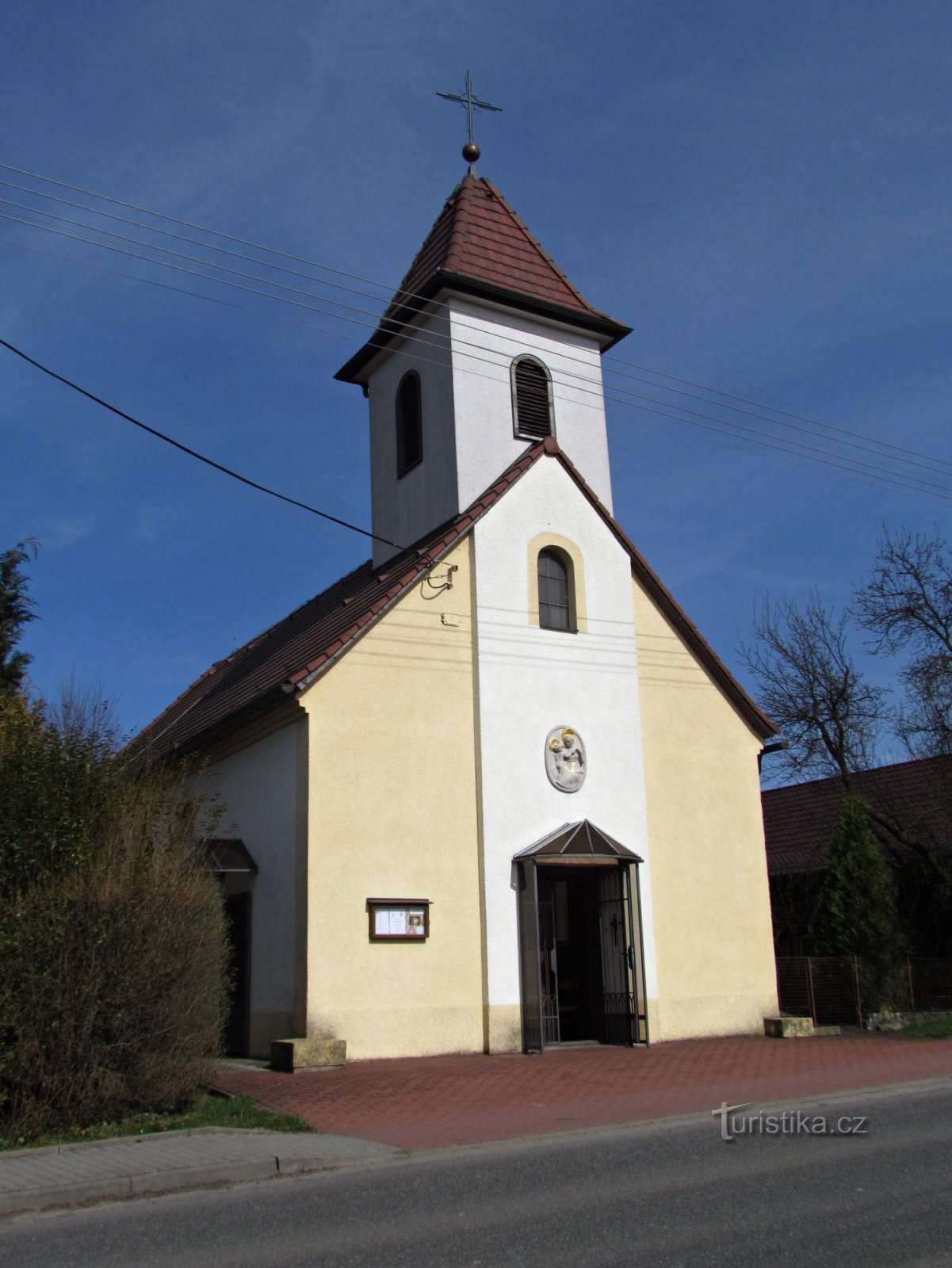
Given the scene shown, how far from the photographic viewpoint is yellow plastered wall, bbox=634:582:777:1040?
1817 cm

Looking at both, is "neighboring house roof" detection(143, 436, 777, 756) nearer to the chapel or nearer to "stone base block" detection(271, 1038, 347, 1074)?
the chapel

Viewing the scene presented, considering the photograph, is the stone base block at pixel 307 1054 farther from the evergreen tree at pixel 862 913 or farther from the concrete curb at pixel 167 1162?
the evergreen tree at pixel 862 913

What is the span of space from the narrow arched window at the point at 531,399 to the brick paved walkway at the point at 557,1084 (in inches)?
401

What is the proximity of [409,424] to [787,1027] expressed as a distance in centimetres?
1205

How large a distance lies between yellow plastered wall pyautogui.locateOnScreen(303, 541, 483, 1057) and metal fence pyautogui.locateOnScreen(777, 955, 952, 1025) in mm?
6893

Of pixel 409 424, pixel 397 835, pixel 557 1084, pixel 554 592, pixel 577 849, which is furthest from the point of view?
pixel 409 424

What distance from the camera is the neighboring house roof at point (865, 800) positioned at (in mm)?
24719

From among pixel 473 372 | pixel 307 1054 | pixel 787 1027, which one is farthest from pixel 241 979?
pixel 473 372

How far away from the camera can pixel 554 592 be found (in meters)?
18.9

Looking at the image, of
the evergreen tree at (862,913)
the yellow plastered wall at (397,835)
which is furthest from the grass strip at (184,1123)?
the evergreen tree at (862,913)

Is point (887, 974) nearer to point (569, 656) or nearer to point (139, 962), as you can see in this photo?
point (569, 656)

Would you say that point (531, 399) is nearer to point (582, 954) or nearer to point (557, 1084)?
point (582, 954)

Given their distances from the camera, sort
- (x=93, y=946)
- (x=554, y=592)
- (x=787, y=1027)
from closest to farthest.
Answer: (x=93, y=946) → (x=787, y=1027) → (x=554, y=592)

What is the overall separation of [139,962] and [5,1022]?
1.19 m
